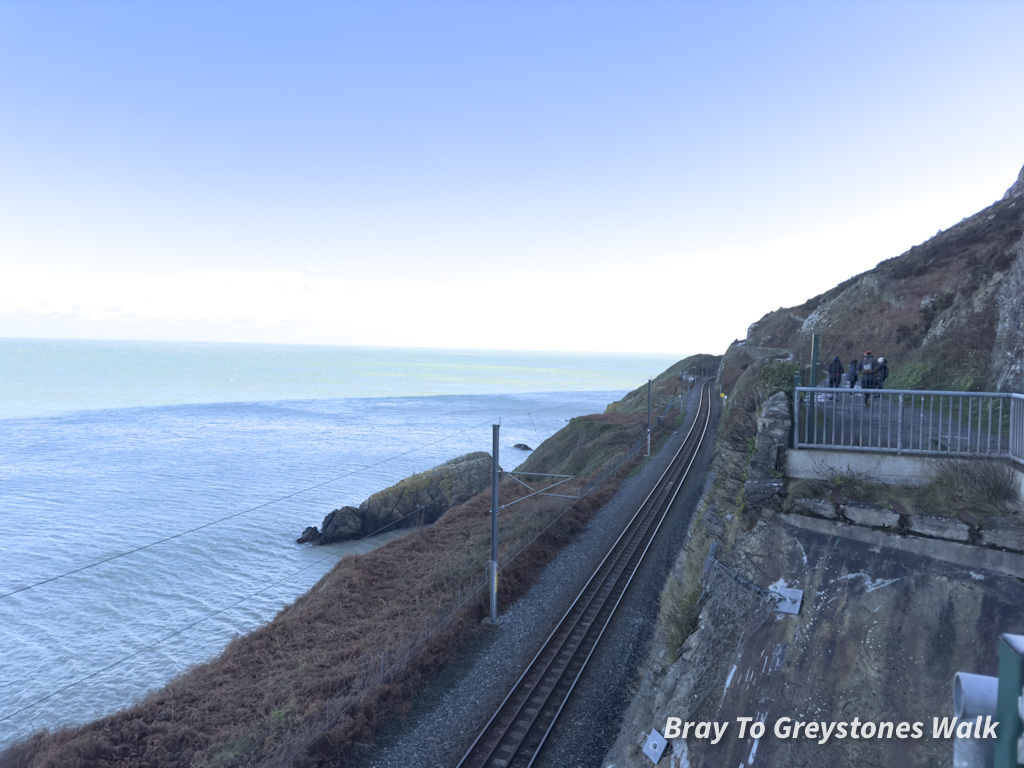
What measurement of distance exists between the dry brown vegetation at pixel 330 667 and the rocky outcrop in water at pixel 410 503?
816 cm

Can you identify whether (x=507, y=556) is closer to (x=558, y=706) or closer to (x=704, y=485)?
(x=558, y=706)

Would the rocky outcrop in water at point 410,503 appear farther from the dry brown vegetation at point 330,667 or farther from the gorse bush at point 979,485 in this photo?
the gorse bush at point 979,485

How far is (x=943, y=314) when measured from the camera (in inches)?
1134

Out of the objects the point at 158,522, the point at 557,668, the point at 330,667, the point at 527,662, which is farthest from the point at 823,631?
the point at 158,522

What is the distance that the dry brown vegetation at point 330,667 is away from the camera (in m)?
12.6

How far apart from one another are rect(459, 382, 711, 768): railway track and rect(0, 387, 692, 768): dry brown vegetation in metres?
2.46

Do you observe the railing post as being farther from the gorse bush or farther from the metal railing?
the gorse bush

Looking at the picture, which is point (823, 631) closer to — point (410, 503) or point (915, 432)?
point (915, 432)

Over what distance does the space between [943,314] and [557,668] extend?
28463 millimetres

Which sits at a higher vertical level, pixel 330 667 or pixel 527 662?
pixel 527 662

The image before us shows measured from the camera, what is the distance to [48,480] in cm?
4450

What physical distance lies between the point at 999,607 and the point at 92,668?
26.2 meters

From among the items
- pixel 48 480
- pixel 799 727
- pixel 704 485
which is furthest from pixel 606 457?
pixel 48 480

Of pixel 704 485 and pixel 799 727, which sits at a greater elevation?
pixel 799 727
